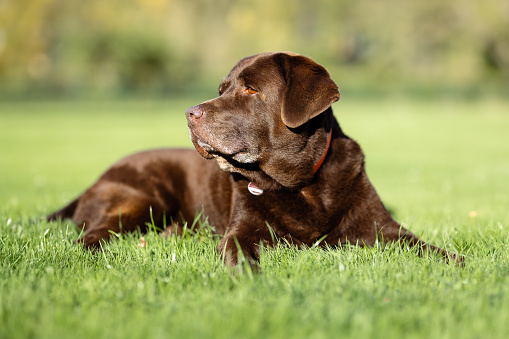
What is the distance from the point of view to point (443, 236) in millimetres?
3803

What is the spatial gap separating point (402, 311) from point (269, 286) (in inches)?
26.9

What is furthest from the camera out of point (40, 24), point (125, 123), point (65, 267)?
point (40, 24)

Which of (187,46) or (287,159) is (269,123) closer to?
(287,159)

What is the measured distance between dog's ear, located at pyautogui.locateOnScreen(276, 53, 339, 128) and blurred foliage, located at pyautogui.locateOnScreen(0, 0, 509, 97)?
123ft

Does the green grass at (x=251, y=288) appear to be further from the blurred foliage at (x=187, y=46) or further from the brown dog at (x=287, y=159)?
the blurred foliage at (x=187, y=46)

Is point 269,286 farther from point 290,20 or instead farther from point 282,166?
point 290,20

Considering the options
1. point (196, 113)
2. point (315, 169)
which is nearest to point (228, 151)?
point (196, 113)

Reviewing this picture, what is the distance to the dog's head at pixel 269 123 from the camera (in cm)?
359

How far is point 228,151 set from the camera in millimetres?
3617

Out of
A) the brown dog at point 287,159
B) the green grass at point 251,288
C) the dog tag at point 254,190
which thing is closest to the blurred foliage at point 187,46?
the brown dog at point 287,159

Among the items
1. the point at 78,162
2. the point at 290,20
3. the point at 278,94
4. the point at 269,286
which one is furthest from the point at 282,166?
the point at 290,20

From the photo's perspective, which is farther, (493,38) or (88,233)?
(493,38)

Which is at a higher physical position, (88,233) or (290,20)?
(290,20)

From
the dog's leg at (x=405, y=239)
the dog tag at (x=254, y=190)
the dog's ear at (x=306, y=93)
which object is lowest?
the dog's leg at (x=405, y=239)
